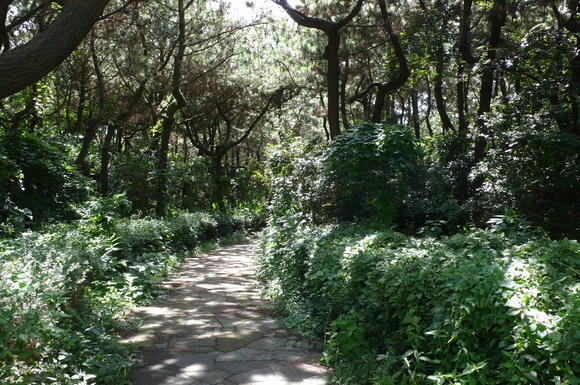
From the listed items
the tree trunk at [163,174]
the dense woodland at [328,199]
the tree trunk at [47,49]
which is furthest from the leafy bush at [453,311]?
the tree trunk at [163,174]

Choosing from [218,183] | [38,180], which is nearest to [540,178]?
[38,180]

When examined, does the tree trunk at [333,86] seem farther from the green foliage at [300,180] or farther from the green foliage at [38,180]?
the green foliage at [38,180]

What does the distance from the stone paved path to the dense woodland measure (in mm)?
247

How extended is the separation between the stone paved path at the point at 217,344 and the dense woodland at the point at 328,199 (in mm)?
247

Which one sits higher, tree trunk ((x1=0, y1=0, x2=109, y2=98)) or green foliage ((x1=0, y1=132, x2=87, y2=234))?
tree trunk ((x1=0, y1=0, x2=109, y2=98))

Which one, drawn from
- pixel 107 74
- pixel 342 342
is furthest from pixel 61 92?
pixel 342 342

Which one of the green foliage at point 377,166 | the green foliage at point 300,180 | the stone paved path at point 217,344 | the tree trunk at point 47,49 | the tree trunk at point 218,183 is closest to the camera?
the tree trunk at point 47,49

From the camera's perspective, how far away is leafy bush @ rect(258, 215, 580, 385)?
2.45 meters

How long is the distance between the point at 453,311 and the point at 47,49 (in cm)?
382

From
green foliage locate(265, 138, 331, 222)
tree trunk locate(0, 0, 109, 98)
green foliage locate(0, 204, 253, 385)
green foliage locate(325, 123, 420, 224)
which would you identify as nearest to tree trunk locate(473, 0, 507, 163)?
green foliage locate(325, 123, 420, 224)

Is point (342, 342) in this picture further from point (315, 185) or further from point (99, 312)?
point (315, 185)

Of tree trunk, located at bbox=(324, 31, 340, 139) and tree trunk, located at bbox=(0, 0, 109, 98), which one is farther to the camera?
tree trunk, located at bbox=(324, 31, 340, 139)

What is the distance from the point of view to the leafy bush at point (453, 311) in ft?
8.03

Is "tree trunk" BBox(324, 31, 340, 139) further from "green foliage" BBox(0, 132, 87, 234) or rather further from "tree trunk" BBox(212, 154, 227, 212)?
"tree trunk" BBox(212, 154, 227, 212)
